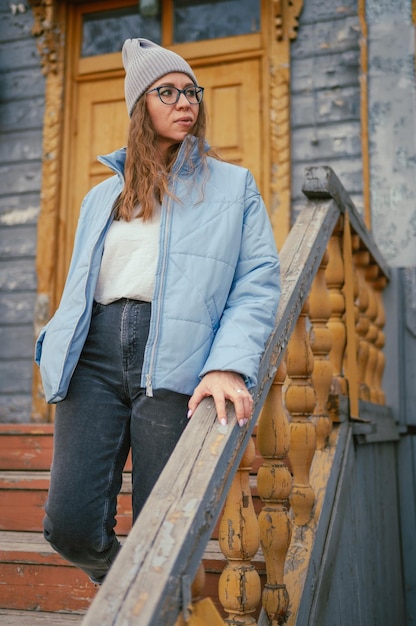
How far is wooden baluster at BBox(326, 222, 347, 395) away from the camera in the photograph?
108 inches

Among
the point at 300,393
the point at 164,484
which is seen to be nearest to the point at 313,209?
the point at 300,393

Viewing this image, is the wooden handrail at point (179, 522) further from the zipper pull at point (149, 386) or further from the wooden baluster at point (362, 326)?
the wooden baluster at point (362, 326)

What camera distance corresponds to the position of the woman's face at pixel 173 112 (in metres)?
1.82

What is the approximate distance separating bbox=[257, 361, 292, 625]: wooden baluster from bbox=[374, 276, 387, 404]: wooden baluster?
6.05ft

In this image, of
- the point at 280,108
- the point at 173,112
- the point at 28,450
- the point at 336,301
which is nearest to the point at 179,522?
the point at 173,112

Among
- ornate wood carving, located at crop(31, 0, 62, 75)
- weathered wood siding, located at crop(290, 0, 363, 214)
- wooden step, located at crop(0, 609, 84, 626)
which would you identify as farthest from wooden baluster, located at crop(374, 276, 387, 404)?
ornate wood carving, located at crop(31, 0, 62, 75)

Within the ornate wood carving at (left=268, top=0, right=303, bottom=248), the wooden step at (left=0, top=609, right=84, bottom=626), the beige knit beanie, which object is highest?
the ornate wood carving at (left=268, top=0, right=303, bottom=248)

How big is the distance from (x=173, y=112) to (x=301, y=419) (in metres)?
1.02

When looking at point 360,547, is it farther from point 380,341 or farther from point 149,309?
point 149,309

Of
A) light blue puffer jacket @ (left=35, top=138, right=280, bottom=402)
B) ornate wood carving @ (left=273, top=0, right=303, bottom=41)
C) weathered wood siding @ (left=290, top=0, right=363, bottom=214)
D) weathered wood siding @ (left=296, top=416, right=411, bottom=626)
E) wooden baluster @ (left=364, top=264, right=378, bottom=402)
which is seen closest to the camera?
light blue puffer jacket @ (left=35, top=138, right=280, bottom=402)

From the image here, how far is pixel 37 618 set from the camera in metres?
2.30

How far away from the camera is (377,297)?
4.02 m

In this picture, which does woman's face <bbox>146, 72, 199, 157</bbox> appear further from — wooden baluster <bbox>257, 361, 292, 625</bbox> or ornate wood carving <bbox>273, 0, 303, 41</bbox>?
ornate wood carving <bbox>273, 0, 303, 41</bbox>

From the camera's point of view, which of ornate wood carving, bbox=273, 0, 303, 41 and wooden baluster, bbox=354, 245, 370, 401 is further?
ornate wood carving, bbox=273, 0, 303, 41
